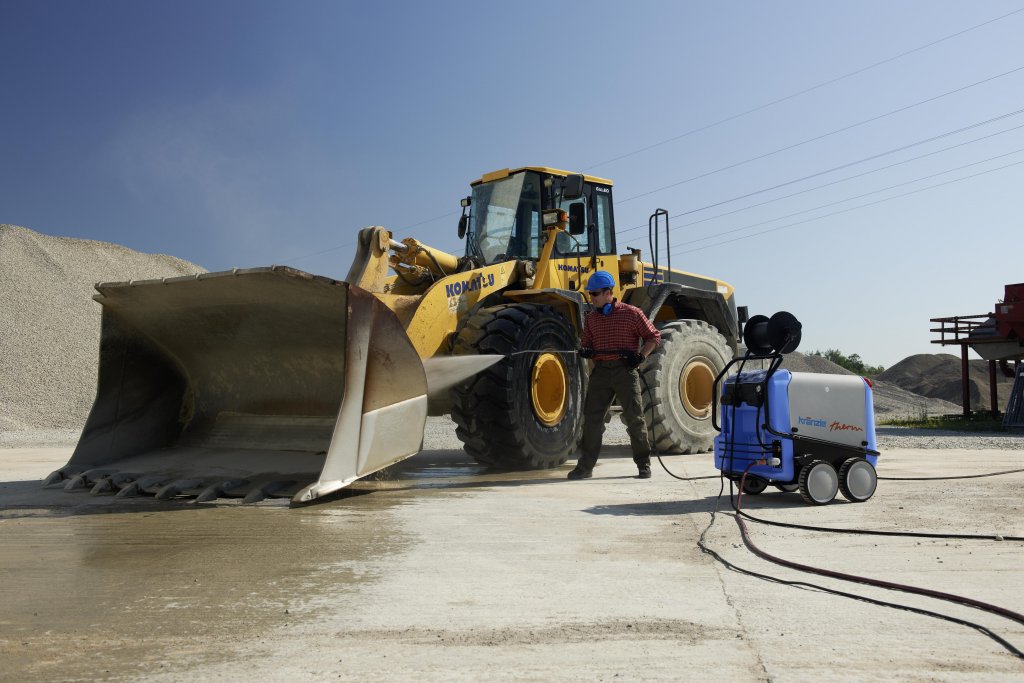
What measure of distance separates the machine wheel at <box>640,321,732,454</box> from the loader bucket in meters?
3.65

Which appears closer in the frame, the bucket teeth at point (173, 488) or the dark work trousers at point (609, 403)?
the bucket teeth at point (173, 488)

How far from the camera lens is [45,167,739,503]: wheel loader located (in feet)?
19.4

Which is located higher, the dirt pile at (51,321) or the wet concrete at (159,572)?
the dirt pile at (51,321)

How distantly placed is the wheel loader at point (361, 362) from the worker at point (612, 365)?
0.55m

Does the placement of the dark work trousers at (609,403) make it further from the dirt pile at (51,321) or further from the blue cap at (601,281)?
the dirt pile at (51,321)

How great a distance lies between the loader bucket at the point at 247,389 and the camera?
5762 millimetres

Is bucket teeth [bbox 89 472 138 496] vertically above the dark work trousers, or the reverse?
the dark work trousers

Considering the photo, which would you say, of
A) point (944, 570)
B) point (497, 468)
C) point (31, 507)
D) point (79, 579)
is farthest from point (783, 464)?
point (31, 507)

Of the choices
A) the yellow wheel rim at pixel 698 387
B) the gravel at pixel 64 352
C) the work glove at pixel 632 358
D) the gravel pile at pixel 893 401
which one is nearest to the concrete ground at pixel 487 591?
the work glove at pixel 632 358

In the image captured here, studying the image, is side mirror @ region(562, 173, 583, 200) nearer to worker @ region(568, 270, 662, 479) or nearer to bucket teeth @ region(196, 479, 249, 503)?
worker @ region(568, 270, 662, 479)

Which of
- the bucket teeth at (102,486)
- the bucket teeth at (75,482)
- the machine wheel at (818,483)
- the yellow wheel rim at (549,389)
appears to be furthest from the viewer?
the yellow wheel rim at (549,389)

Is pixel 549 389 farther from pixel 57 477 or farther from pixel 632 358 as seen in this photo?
pixel 57 477

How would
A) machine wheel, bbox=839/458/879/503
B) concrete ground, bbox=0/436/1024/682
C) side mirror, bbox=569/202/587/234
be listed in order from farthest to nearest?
1. side mirror, bbox=569/202/587/234
2. machine wheel, bbox=839/458/879/503
3. concrete ground, bbox=0/436/1024/682

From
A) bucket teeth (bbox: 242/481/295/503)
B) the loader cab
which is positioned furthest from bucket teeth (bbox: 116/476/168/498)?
the loader cab
